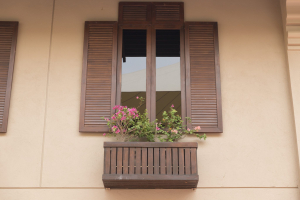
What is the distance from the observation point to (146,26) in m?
4.80

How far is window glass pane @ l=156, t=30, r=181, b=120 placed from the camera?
453cm

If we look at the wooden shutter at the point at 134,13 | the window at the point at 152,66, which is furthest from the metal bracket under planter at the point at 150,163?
the wooden shutter at the point at 134,13

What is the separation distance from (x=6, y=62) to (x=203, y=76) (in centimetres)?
246

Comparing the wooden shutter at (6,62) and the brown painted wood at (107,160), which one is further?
the wooden shutter at (6,62)

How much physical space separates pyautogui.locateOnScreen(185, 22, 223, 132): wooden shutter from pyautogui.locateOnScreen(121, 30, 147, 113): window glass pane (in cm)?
57

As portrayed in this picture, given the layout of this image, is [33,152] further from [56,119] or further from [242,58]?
[242,58]

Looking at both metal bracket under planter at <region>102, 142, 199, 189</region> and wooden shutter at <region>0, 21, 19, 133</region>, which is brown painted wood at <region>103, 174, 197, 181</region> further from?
wooden shutter at <region>0, 21, 19, 133</region>

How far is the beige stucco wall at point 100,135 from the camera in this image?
424 centimetres

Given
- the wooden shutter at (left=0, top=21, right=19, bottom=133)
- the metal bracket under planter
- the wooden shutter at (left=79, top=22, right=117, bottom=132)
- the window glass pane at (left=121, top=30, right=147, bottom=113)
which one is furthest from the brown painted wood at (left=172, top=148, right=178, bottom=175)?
the wooden shutter at (left=0, top=21, right=19, bottom=133)

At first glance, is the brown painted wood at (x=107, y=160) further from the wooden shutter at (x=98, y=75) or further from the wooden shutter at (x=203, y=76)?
the wooden shutter at (x=203, y=76)

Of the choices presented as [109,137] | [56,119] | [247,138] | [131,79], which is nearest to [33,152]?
[56,119]

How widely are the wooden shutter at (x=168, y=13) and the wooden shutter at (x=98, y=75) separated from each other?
0.56 meters

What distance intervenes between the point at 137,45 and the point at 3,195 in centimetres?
242

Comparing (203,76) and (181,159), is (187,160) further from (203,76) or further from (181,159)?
(203,76)
